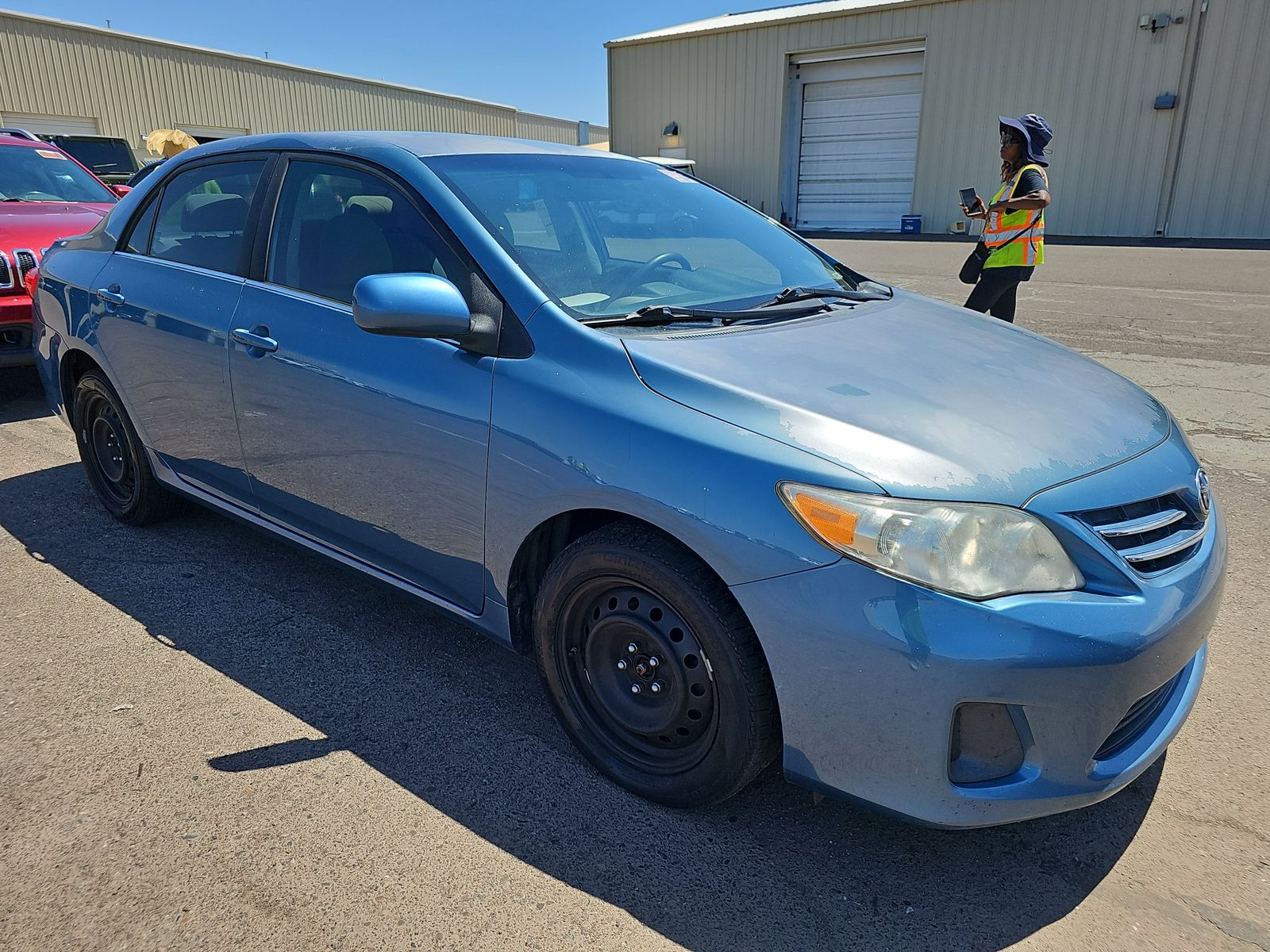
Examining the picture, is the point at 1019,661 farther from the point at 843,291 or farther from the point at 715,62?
the point at 715,62

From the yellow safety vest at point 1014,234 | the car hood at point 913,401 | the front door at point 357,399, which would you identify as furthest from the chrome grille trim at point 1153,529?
the yellow safety vest at point 1014,234

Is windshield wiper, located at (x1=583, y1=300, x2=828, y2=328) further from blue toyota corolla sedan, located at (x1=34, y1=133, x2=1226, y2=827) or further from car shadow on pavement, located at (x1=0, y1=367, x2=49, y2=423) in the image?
car shadow on pavement, located at (x1=0, y1=367, x2=49, y2=423)

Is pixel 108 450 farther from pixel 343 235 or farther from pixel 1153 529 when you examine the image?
pixel 1153 529

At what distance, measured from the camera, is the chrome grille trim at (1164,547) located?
1989mm

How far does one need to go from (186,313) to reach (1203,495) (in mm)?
3396

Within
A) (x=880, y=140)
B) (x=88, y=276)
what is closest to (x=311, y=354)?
(x=88, y=276)

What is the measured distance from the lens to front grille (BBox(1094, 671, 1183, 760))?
2.00 m

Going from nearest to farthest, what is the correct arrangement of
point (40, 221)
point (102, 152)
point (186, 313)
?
1. point (186, 313)
2. point (40, 221)
3. point (102, 152)

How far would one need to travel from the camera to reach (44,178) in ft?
24.9

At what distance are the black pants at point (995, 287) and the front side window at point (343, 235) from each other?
14.0 feet

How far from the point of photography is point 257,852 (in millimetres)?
2213

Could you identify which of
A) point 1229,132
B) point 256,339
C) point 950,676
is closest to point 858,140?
point 1229,132

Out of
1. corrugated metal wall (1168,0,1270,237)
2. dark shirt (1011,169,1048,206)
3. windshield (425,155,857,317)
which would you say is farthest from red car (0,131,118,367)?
corrugated metal wall (1168,0,1270,237)

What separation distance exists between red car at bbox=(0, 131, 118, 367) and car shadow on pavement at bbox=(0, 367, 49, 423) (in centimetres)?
29
